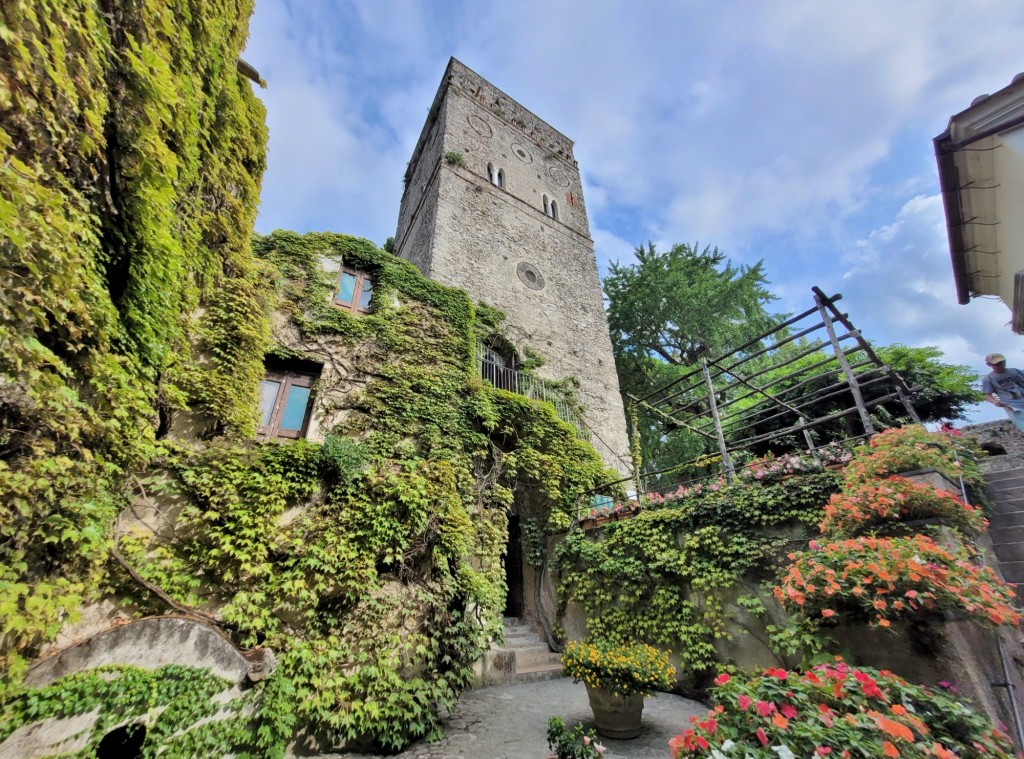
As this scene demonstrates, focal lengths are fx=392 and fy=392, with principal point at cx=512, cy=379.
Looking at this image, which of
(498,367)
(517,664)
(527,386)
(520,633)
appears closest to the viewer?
(517,664)

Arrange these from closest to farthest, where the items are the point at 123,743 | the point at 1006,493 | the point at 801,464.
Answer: the point at 123,743 → the point at 1006,493 → the point at 801,464

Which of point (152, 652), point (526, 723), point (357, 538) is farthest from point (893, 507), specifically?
point (152, 652)

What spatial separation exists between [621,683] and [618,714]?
303 millimetres

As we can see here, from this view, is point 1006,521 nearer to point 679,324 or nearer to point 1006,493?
point 1006,493

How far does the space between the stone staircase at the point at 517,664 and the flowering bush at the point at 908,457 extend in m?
5.10

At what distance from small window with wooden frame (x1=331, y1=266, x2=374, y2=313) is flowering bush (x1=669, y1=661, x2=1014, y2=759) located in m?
7.32

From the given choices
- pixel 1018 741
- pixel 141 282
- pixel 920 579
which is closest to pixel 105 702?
pixel 141 282

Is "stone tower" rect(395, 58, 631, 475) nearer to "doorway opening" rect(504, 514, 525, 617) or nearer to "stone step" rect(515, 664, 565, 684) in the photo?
"doorway opening" rect(504, 514, 525, 617)

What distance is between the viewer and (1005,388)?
15.5ft

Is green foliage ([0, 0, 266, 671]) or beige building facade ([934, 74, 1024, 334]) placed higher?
beige building facade ([934, 74, 1024, 334])

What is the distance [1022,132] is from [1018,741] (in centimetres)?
566

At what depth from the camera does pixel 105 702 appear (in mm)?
2965

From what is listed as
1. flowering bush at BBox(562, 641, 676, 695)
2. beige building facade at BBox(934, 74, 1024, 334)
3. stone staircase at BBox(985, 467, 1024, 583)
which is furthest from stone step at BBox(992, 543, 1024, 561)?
flowering bush at BBox(562, 641, 676, 695)

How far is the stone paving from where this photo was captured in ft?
12.5
